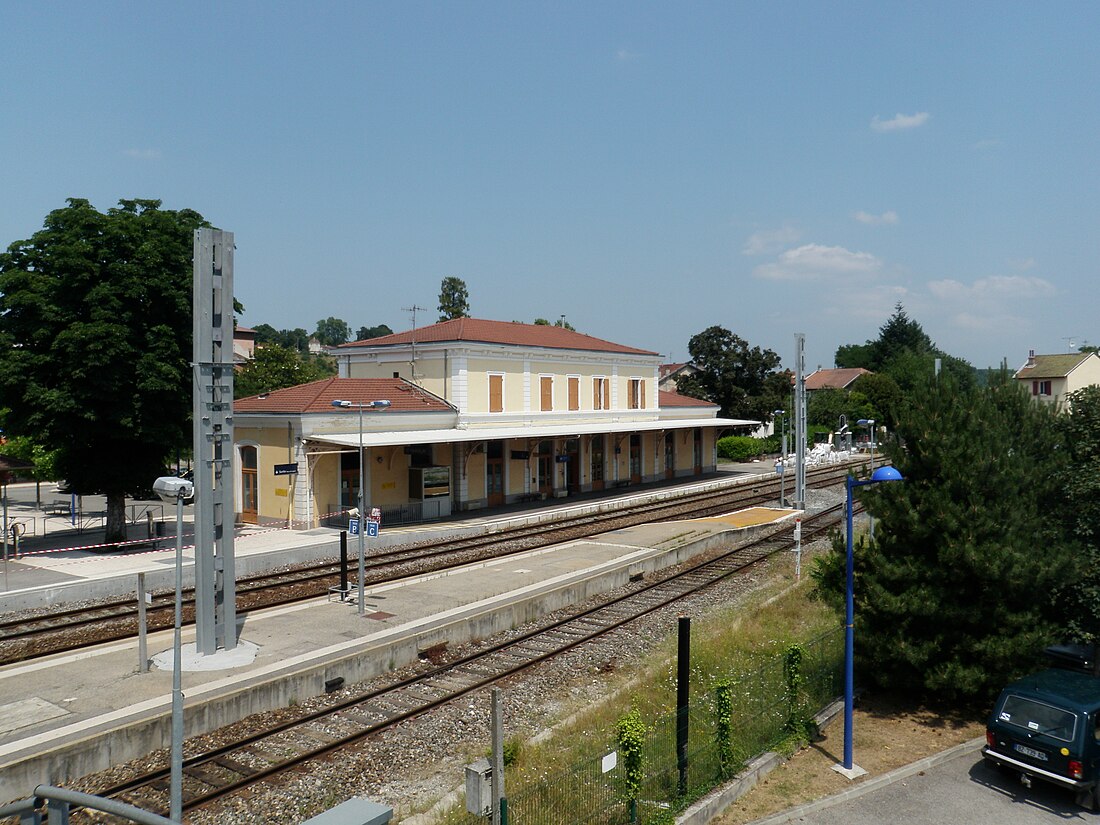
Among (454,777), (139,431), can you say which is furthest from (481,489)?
(454,777)

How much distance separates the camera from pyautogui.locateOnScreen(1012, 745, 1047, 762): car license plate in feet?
32.8

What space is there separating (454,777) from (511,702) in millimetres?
2764

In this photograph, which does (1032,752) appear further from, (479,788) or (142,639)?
Answer: (142,639)

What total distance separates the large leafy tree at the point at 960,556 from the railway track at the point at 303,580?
12566 mm

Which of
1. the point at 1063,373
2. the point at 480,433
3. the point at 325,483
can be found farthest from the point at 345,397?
the point at 1063,373

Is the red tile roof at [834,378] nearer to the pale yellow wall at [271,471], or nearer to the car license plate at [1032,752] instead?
the pale yellow wall at [271,471]

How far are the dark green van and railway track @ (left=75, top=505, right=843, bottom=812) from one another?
774 centimetres

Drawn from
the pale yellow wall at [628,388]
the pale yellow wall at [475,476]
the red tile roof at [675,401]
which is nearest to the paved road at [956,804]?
the pale yellow wall at [475,476]

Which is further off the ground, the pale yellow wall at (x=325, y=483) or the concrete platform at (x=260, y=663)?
the pale yellow wall at (x=325, y=483)

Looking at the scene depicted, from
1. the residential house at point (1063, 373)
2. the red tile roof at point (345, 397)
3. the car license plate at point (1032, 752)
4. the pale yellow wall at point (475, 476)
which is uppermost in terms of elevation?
the residential house at point (1063, 373)

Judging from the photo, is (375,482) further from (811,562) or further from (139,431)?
(811,562)

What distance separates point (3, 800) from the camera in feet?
30.9

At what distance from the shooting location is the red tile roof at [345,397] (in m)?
28.8

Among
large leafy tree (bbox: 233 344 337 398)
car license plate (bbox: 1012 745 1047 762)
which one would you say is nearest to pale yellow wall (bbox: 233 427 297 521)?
car license plate (bbox: 1012 745 1047 762)
